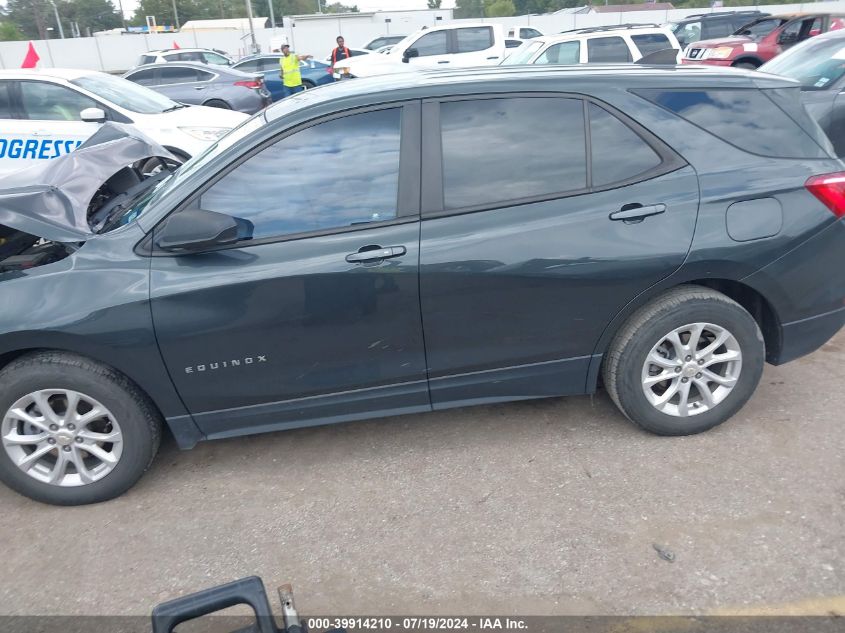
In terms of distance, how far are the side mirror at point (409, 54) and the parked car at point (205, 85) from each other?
11.2 ft

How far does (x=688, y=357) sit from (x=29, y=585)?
9.81 ft

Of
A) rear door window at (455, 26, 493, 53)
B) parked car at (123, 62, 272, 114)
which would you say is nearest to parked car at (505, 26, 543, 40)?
rear door window at (455, 26, 493, 53)

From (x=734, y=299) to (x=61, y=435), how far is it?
3214mm

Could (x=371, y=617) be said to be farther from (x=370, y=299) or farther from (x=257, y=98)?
(x=257, y=98)

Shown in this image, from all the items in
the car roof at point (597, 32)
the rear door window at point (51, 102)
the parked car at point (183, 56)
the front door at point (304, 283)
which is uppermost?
the parked car at point (183, 56)

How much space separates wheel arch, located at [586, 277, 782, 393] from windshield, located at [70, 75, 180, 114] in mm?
7039

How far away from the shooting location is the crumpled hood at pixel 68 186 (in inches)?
120

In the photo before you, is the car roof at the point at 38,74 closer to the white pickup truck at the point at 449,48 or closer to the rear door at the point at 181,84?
the rear door at the point at 181,84

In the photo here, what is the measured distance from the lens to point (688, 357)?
3.25 metres

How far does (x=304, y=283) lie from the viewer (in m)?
2.95

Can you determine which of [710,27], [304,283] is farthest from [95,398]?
[710,27]

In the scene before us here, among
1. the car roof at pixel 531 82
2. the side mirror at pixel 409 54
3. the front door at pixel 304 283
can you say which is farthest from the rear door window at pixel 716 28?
the front door at pixel 304 283

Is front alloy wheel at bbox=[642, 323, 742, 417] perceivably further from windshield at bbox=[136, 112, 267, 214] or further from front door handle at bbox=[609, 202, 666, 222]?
windshield at bbox=[136, 112, 267, 214]

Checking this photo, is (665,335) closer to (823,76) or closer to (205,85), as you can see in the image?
(823,76)
